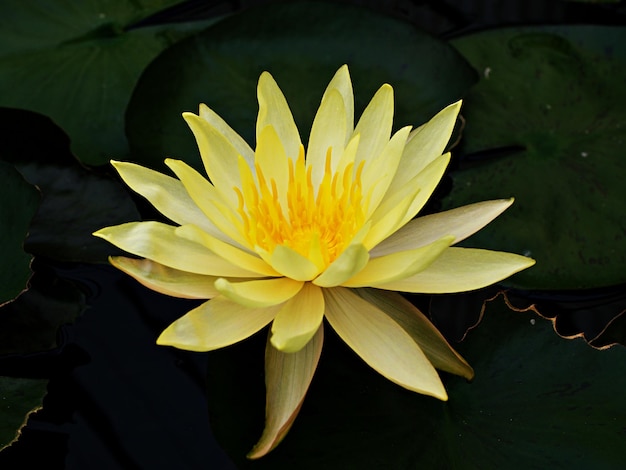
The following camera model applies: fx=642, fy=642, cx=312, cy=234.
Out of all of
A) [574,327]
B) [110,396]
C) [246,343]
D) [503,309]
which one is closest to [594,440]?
[503,309]

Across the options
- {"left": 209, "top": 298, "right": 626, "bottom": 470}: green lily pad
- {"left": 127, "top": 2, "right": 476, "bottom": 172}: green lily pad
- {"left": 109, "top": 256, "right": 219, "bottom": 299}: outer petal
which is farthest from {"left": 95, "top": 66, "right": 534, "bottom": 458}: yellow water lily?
{"left": 127, "top": 2, "right": 476, "bottom": 172}: green lily pad

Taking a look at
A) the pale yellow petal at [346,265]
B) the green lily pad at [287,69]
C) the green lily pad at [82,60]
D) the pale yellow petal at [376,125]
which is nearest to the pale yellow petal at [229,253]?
the pale yellow petal at [346,265]

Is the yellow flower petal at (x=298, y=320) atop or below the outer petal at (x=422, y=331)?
atop

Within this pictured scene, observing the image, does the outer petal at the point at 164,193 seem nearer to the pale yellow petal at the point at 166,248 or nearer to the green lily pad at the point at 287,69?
the pale yellow petal at the point at 166,248

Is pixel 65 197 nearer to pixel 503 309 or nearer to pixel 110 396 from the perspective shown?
pixel 110 396

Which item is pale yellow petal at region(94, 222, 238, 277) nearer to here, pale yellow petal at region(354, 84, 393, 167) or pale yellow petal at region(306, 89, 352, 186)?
pale yellow petal at region(306, 89, 352, 186)

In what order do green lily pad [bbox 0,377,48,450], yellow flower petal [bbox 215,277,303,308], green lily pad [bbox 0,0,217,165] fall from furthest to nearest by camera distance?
1. green lily pad [bbox 0,0,217,165]
2. green lily pad [bbox 0,377,48,450]
3. yellow flower petal [bbox 215,277,303,308]
